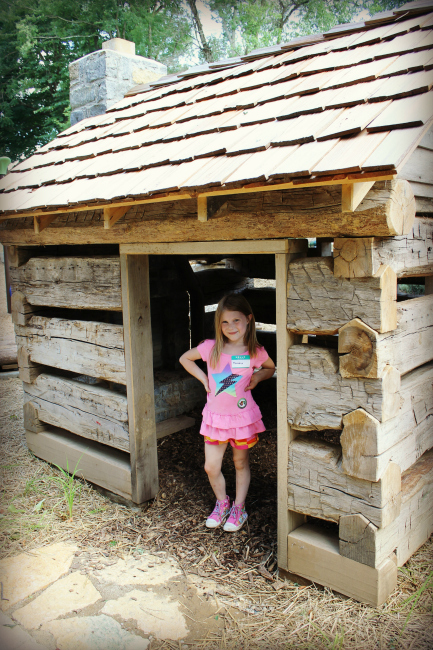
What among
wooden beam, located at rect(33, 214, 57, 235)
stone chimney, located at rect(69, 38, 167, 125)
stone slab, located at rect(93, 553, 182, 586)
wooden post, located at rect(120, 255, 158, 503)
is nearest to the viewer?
stone slab, located at rect(93, 553, 182, 586)

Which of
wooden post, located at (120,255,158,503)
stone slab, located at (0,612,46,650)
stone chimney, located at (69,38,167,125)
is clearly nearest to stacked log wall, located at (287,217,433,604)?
wooden post, located at (120,255,158,503)

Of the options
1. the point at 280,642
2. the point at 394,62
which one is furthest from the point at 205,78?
the point at 280,642

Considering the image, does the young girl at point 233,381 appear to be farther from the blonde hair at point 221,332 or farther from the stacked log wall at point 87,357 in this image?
the stacked log wall at point 87,357

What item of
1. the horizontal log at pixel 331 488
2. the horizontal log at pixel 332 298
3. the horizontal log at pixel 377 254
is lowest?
the horizontal log at pixel 331 488

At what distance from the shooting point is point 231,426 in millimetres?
3092

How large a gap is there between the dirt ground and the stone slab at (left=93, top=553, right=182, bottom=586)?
75 millimetres

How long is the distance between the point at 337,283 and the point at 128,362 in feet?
5.68

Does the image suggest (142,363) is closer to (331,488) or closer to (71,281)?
(71,281)

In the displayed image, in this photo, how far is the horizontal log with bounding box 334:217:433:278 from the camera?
2180mm

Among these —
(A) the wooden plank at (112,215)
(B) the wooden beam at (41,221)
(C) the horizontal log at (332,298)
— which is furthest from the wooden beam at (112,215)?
(C) the horizontal log at (332,298)

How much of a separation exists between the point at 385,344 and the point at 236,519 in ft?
5.49

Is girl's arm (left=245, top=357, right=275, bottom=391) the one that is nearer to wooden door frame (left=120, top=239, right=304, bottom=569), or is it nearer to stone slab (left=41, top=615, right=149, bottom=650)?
wooden door frame (left=120, top=239, right=304, bottom=569)

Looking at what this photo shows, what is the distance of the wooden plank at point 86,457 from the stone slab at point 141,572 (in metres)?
0.62

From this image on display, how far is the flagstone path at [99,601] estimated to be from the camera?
2.43 m
